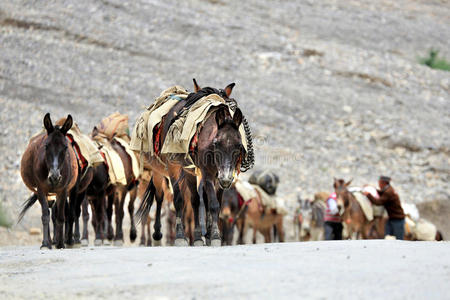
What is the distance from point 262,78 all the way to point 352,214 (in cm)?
2085

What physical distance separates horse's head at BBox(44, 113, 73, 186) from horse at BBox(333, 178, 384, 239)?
10707 mm

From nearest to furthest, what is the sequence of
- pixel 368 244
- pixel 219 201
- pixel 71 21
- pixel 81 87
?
pixel 368 244 < pixel 219 201 < pixel 81 87 < pixel 71 21

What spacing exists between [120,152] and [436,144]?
2631 centimetres

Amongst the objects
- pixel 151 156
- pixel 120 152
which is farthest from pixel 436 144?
pixel 151 156

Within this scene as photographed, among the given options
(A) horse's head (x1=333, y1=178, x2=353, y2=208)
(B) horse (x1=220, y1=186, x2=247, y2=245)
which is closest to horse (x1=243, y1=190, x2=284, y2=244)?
(B) horse (x1=220, y1=186, x2=247, y2=245)

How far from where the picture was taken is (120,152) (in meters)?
16.3

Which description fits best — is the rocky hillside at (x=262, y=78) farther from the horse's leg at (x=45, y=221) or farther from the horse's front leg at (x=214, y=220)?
the horse's front leg at (x=214, y=220)

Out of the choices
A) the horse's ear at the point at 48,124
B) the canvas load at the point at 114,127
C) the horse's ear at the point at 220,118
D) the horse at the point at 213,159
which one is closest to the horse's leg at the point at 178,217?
the horse at the point at 213,159

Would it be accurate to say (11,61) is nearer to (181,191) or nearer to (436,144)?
(436,144)

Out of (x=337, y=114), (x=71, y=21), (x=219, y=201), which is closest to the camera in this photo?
(x=219, y=201)

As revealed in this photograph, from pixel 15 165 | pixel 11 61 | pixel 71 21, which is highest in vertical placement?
pixel 71 21

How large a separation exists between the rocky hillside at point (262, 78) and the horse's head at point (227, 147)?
19.1 meters

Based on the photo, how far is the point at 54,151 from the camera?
1095 cm

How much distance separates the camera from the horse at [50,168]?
10938 millimetres
